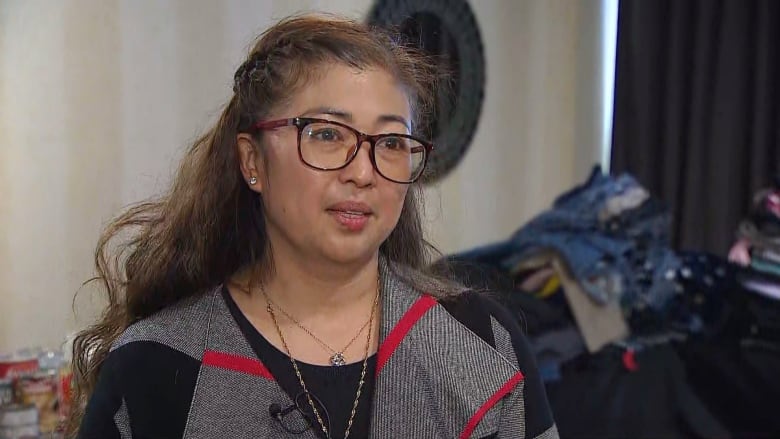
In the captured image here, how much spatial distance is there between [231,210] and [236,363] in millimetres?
240

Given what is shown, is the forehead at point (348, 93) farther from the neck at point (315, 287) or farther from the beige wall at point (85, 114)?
the beige wall at point (85, 114)

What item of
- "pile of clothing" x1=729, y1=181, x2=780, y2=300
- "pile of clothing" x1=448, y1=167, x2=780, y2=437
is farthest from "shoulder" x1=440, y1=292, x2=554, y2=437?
"pile of clothing" x1=729, y1=181, x2=780, y2=300

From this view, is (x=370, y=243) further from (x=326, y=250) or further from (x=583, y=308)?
(x=583, y=308)

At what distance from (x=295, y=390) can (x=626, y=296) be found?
55.8 inches

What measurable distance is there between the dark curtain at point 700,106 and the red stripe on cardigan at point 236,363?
1566 mm

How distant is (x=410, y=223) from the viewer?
1.26 meters

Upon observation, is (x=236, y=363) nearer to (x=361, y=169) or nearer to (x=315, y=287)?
(x=315, y=287)

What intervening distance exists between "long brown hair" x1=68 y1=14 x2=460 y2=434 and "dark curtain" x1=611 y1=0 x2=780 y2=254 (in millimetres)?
1219

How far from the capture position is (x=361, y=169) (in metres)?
1.01

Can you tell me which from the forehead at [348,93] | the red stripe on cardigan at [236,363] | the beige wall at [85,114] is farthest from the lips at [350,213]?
the beige wall at [85,114]

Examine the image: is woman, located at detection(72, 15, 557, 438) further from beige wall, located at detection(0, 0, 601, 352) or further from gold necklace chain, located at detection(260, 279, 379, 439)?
beige wall, located at detection(0, 0, 601, 352)

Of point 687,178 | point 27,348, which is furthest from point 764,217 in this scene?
point 27,348

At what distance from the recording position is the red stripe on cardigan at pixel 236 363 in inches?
40.7

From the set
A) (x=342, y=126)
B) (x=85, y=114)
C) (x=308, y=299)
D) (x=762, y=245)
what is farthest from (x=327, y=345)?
(x=762, y=245)
